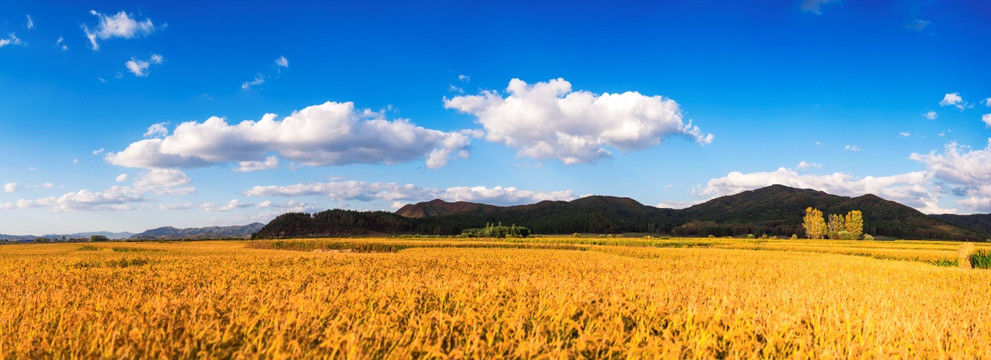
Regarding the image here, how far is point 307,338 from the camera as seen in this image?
3.49 metres

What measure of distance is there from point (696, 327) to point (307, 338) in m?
3.73

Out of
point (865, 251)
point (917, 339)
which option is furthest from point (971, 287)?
point (865, 251)

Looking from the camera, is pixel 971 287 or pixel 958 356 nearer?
pixel 958 356

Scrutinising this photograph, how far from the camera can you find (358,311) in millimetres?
4848

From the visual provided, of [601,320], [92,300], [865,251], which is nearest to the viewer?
[601,320]

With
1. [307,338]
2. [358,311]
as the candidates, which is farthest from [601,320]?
[307,338]

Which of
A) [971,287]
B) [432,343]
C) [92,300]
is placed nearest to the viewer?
[432,343]

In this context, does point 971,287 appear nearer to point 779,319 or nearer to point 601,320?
point 779,319

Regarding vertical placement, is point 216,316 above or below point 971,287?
above

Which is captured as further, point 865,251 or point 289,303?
point 865,251

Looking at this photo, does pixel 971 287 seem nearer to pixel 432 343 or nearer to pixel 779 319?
pixel 779 319

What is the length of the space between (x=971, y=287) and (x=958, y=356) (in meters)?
13.2

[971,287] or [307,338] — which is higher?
[307,338]

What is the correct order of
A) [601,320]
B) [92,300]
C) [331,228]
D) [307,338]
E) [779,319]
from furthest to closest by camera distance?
1. [331,228]
2. [92,300]
3. [779,319]
4. [601,320]
5. [307,338]
